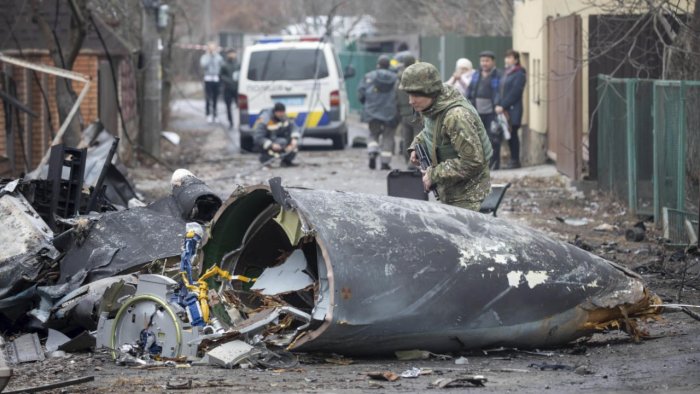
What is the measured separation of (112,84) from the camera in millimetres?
20859

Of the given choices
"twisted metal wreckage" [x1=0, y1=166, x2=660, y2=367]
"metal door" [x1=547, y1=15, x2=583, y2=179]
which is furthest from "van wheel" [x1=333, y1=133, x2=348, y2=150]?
"twisted metal wreckage" [x1=0, y1=166, x2=660, y2=367]

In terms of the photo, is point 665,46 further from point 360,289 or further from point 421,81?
point 360,289

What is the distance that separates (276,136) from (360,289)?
14.7 metres

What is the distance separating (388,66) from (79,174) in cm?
1167

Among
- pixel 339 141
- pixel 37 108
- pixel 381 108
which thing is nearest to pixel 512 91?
pixel 381 108

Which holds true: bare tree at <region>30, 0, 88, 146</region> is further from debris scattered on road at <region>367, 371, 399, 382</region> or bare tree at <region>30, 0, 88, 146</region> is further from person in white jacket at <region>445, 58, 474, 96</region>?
debris scattered on road at <region>367, 371, 399, 382</region>

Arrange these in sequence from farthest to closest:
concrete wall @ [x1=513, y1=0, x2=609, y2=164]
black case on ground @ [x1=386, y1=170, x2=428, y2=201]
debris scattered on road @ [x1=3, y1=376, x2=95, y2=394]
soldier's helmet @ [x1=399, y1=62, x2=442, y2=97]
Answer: concrete wall @ [x1=513, y1=0, x2=609, y2=164], black case on ground @ [x1=386, y1=170, x2=428, y2=201], soldier's helmet @ [x1=399, y1=62, x2=442, y2=97], debris scattered on road @ [x1=3, y1=376, x2=95, y2=394]

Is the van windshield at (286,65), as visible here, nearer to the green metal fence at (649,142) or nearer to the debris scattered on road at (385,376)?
the green metal fence at (649,142)

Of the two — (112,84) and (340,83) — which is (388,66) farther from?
(112,84)

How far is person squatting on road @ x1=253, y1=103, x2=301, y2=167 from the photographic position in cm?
2111

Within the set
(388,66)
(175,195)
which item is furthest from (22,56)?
(175,195)

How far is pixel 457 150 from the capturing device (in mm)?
8180

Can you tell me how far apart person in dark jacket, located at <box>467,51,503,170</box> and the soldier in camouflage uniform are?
11.2 meters

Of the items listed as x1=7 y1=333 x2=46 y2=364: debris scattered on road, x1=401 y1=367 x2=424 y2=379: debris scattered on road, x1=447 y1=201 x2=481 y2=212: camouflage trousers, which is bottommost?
x1=7 y1=333 x2=46 y2=364: debris scattered on road
